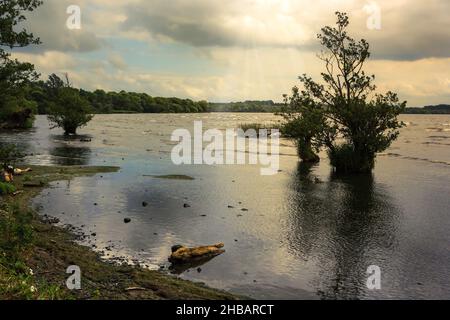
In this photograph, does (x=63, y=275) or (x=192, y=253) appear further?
(x=192, y=253)

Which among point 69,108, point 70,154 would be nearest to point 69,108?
point 69,108

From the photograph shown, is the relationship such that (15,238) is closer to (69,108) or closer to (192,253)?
(192,253)

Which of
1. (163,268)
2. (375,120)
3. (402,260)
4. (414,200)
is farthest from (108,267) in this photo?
(375,120)

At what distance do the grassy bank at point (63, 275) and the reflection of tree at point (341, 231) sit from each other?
4335 mm

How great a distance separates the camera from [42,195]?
28.3 meters

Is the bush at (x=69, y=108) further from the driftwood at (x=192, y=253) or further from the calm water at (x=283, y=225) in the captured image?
the driftwood at (x=192, y=253)

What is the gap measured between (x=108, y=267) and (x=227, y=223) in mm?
8604

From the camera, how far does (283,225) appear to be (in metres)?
22.9

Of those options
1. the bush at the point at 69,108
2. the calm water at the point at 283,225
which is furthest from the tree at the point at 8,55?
the bush at the point at 69,108

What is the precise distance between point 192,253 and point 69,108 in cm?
7007

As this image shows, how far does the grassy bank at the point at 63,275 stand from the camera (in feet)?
37.9

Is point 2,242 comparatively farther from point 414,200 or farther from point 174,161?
point 174,161

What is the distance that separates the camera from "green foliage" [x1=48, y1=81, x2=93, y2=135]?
262 feet

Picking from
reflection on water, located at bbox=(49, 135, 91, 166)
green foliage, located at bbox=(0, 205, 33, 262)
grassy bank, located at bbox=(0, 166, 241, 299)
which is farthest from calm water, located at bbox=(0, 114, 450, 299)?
reflection on water, located at bbox=(49, 135, 91, 166)
